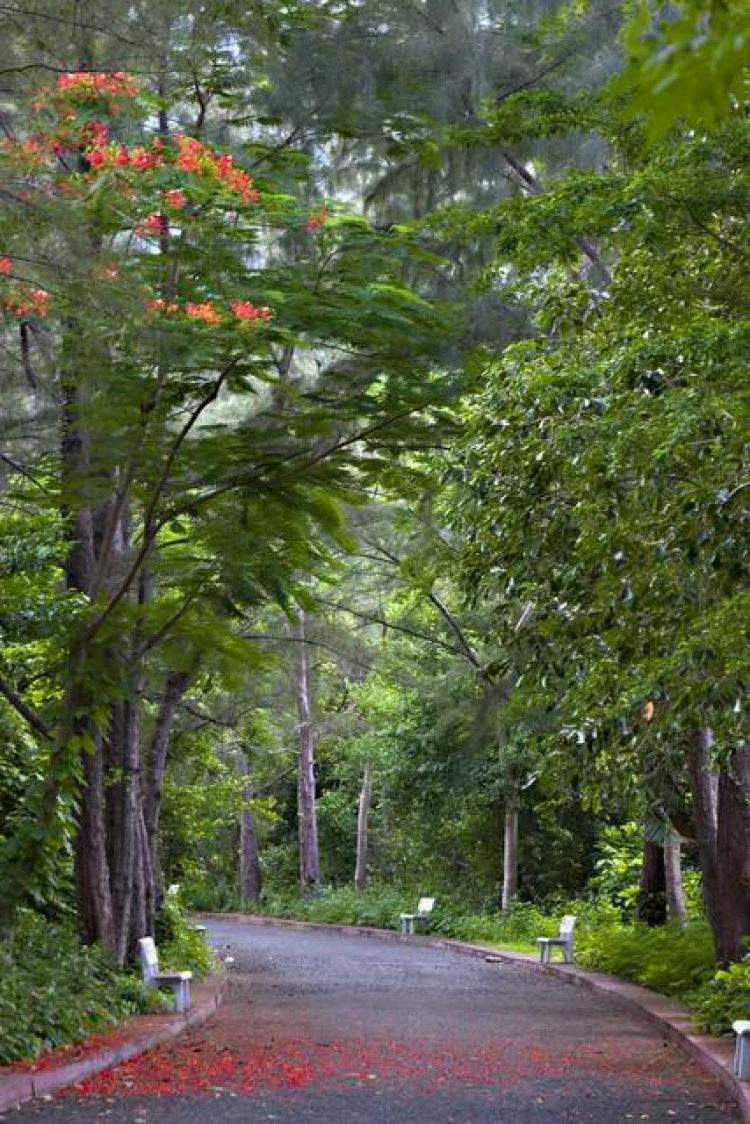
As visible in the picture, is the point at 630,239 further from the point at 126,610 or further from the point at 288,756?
the point at 288,756

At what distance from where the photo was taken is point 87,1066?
36.0 ft

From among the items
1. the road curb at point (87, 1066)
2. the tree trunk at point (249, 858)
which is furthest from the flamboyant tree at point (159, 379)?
the tree trunk at point (249, 858)

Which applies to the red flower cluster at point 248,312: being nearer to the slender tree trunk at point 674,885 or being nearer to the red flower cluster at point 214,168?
the red flower cluster at point 214,168

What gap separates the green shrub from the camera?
41.2 ft

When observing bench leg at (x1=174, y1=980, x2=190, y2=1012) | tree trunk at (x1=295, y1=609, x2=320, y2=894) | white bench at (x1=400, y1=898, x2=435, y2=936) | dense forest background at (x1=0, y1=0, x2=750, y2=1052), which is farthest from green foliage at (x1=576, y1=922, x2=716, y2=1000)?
tree trunk at (x1=295, y1=609, x2=320, y2=894)

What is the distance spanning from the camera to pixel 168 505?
14141 millimetres

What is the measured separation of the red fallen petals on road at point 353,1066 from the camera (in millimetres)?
10672

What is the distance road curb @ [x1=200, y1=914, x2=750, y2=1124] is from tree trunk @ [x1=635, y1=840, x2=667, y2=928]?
145cm

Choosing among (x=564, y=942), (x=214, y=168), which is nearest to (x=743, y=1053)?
(x=214, y=168)

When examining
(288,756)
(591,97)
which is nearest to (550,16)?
(591,97)

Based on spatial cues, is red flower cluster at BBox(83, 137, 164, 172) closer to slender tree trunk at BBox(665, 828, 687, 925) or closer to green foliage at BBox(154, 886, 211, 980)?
green foliage at BBox(154, 886, 211, 980)

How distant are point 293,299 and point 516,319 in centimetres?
332

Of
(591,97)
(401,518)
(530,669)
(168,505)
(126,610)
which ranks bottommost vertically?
(530,669)

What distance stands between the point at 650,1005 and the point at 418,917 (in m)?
17.4
